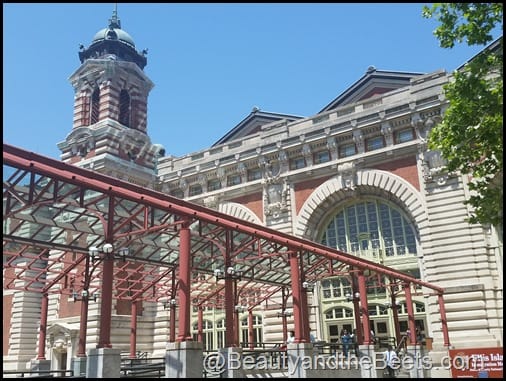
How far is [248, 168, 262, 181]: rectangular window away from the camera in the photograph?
39.2m

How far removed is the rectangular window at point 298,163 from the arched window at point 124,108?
18.1 m

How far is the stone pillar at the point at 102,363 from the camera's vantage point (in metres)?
14.4

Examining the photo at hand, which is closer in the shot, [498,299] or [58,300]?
[498,299]

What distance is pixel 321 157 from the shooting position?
36844mm

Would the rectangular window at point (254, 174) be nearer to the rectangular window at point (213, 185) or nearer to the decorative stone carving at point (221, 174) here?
the decorative stone carving at point (221, 174)

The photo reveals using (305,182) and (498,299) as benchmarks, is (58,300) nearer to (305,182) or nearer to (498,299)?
(305,182)

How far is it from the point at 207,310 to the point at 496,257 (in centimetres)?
2148

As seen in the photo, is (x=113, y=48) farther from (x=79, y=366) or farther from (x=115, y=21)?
(x=79, y=366)

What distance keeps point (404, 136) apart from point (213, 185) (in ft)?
51.3

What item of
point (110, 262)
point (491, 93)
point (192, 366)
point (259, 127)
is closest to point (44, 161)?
point (110, 262)

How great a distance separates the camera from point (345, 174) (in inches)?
1375

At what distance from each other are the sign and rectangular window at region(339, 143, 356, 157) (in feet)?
62.3

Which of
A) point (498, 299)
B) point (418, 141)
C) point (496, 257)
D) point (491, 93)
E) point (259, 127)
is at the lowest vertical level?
point (498, 299)

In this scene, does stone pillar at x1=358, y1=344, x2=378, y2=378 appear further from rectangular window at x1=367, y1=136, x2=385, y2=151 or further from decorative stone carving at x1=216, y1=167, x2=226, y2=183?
decorative stone carving at x1=216, y1=167, x2=226, y2=183
